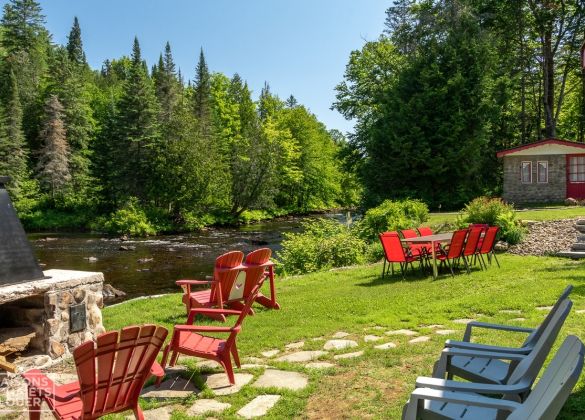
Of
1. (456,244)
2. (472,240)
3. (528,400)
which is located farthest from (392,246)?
(528,400)

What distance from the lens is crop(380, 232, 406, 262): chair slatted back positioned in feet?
31.5

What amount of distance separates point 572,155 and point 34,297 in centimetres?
2391

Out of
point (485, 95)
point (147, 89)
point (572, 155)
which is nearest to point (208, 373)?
point (572, 155)

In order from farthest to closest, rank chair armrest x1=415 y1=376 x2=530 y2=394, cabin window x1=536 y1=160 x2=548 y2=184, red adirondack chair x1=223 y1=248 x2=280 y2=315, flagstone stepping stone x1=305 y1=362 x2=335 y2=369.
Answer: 1. cabin window x1=536 y1=160 x2=548 y2=184
2. red adirondack chair x1=223 y1=248 x2=280 y2=315
3. flagstone stepping stone x1=305 y1=362 x2=335 y2=369
4. chair armrest x1=415 y1=376 x2=530 y2=394

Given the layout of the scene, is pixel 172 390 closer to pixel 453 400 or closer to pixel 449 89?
pixel 453 400

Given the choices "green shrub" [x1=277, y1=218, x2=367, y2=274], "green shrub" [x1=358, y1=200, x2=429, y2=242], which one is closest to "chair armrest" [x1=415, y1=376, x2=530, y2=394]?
"green shrub" [x1=277, y1=218, x2=367, y2=274]

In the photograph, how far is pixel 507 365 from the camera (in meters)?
3.65

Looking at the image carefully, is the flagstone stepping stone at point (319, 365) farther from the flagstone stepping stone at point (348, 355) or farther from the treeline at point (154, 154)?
the treeline at point (154, 154)

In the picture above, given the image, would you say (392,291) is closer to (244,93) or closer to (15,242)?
(15,242)

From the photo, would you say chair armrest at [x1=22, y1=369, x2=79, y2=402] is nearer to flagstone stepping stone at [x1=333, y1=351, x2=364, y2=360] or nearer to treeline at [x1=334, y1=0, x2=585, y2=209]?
flagstone stepping stone at [x1=333, y1=351, x2=364, y2=360]

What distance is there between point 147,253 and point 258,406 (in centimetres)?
1907

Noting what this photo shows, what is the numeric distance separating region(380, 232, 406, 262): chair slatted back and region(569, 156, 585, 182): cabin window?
56.6 feet

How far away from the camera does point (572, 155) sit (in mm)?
22906

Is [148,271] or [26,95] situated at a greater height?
[26,95]
